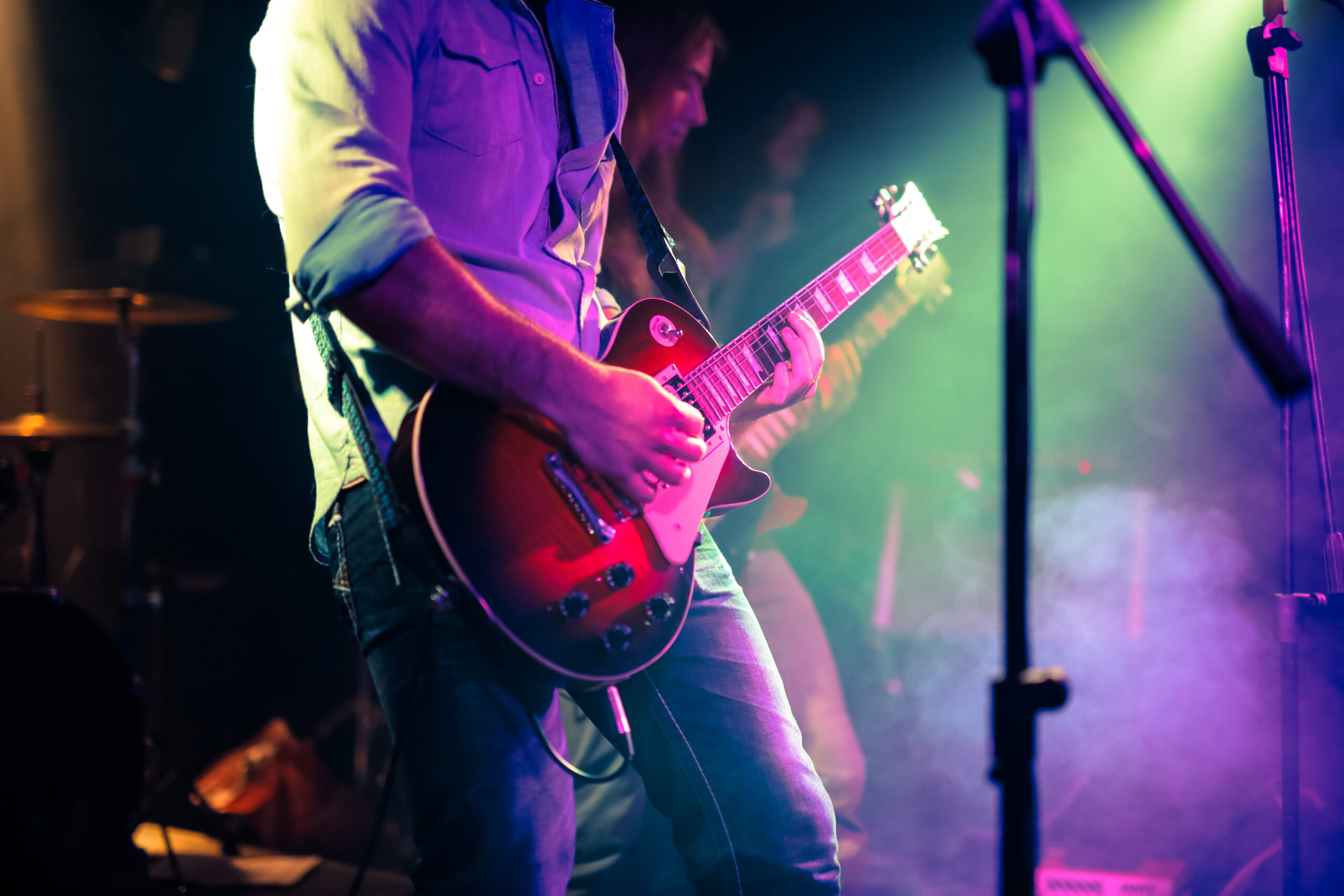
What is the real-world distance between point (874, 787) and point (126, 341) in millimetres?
3609

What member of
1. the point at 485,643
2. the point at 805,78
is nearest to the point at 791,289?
the point at 805,78

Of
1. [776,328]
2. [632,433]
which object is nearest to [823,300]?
[776,328]

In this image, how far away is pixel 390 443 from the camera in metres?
1.25

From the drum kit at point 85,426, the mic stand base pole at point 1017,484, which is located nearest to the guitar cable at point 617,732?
the mic stand base pole at point 1017,484

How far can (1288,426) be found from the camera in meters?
1.84

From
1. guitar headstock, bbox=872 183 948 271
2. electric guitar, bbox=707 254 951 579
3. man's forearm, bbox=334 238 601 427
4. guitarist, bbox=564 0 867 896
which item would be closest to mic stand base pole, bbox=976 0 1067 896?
man's forearm, bbox=334 238 601 427

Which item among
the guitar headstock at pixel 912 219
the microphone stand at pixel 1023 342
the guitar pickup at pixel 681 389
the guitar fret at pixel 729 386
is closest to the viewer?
the microphone stand at pixel 1023 342

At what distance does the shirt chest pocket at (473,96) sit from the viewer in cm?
132

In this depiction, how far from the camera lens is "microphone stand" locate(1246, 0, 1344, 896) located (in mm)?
1871

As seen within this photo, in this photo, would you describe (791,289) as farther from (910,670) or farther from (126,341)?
(126,341)

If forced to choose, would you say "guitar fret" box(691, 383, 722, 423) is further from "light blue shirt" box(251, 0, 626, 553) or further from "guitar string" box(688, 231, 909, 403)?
"light blue shirt" box(251, 0, 626, 553)

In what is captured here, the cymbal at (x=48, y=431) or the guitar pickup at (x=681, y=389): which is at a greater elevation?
the cymbal at (x=48, y=431)

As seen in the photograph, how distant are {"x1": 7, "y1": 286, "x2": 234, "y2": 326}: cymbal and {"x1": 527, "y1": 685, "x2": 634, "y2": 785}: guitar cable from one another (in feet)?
10.1

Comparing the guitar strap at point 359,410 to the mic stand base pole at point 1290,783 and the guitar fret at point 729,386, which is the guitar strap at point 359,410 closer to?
the guitar fret at point 729,386
